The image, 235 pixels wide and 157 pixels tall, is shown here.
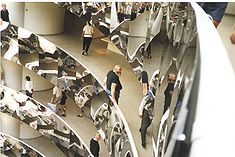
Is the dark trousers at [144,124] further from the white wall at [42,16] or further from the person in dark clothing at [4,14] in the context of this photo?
the white wall at [42,16]

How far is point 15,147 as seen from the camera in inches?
455

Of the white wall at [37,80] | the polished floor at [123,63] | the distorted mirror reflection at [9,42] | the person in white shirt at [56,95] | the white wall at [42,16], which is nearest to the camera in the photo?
the polished floor at [123,63]

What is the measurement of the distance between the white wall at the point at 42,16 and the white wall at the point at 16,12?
0.40ft

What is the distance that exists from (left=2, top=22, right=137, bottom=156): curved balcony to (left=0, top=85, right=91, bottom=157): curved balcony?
2.55ft

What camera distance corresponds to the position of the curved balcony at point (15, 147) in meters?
11.4

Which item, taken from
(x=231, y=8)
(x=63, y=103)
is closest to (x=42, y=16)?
(x=63, y=103)

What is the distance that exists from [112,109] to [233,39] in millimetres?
2635

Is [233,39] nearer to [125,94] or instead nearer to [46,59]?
[125,94]

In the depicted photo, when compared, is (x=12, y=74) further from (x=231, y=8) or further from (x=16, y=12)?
(x=231, y=8)

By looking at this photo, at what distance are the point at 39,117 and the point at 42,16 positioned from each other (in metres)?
2.78

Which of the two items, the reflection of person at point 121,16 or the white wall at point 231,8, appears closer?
the reflection of person at point 121,16

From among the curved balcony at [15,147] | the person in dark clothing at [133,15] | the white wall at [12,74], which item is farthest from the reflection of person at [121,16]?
the curved balcony at [15,147]

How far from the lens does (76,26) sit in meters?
12.0

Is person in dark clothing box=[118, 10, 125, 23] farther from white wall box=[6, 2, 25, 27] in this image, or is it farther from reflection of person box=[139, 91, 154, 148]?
white wall box=[6, 2, 25, 27]
